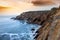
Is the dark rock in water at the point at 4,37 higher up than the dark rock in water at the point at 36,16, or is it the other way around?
the dark rock in water at the point at 36,16

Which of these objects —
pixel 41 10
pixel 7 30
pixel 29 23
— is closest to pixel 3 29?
pixel 7 30

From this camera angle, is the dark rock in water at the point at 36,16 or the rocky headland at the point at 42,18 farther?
the dark rock in water at the point at 36,16

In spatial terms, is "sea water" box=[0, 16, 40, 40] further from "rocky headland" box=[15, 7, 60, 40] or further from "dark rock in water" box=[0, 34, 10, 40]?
"rocky headland" box=[15, 7, 60, 40]

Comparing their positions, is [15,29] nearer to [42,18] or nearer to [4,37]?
[4,37]

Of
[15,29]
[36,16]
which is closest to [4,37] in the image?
[15,29]

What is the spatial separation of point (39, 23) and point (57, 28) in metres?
0.63

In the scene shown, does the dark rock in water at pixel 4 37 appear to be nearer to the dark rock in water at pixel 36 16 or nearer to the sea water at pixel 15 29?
the sea water at pixel 15 29

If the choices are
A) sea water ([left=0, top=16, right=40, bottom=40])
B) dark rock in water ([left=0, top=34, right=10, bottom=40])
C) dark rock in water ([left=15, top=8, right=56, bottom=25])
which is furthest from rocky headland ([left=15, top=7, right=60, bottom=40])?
dark rock in water ([left=0, top=34, right=10, bottom=40])

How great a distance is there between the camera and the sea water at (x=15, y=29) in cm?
319

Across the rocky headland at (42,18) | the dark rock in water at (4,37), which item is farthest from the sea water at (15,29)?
the rocky headland at (42,18)

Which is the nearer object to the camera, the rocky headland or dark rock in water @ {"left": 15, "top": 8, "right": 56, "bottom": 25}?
the rocky headland

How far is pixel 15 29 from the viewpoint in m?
3.24

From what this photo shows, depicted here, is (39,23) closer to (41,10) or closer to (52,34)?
(41,10)

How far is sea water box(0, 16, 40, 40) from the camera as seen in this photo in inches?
126
